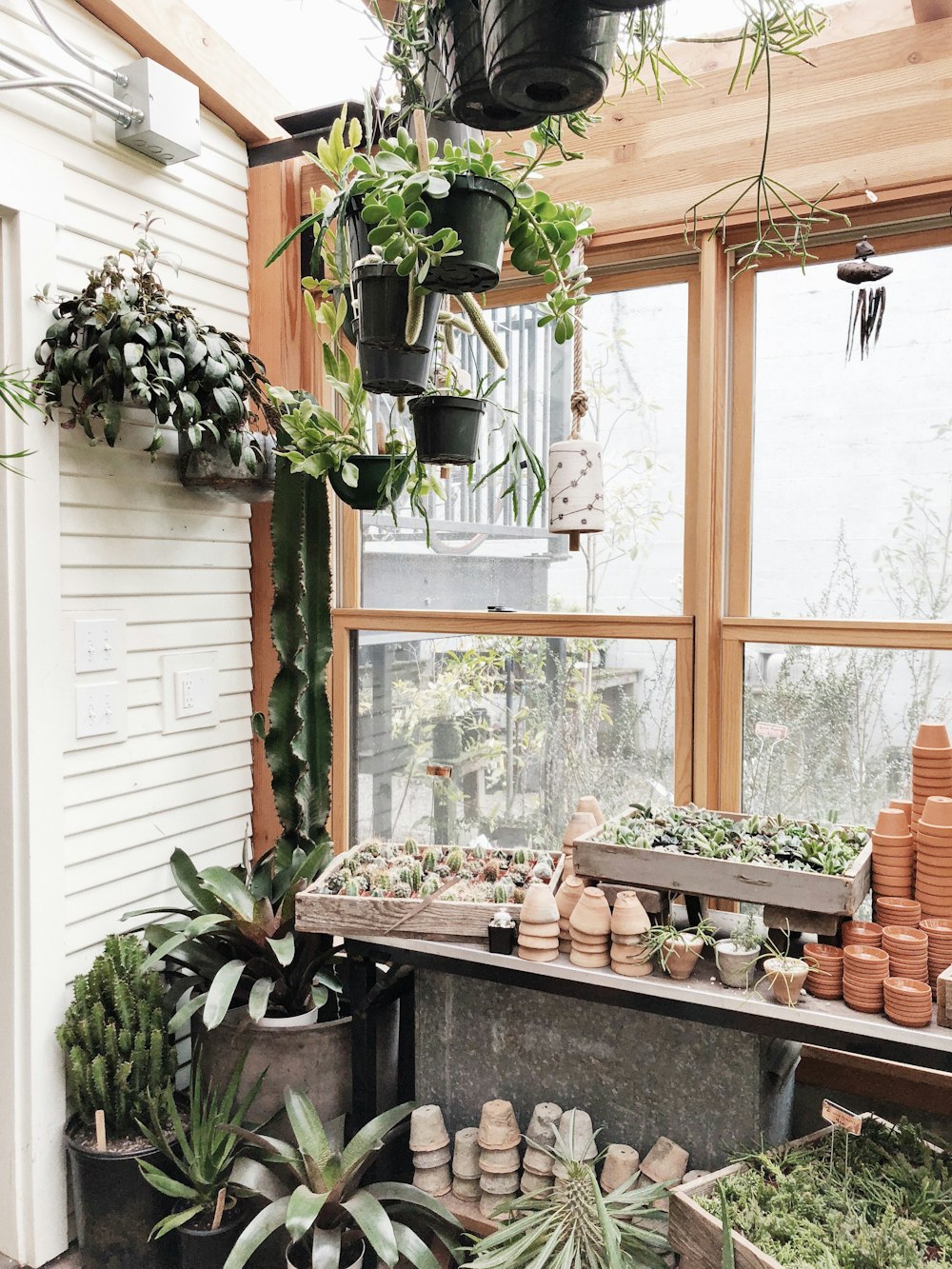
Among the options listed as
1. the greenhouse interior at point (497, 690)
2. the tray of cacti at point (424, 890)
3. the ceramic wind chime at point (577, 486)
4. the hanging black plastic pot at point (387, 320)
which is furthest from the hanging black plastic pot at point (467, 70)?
the tray of cacti at point (424, 890)

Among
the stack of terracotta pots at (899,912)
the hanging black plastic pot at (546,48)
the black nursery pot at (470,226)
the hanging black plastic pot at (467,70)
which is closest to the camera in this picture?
the hanging black plastic pot at (546,48)

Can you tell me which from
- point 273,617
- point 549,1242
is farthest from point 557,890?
point 273,617

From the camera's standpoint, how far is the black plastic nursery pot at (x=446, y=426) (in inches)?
54.7

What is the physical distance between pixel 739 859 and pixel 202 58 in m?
2.32

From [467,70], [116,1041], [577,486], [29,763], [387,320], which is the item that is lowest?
[116,1041]

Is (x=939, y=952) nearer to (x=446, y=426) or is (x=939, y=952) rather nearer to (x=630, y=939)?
(x=630, y=939)

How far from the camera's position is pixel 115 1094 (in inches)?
79.9

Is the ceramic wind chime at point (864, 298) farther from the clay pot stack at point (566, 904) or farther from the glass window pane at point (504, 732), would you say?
the clay pot stack at point (566, 904)

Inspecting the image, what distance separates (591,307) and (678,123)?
0.44 m

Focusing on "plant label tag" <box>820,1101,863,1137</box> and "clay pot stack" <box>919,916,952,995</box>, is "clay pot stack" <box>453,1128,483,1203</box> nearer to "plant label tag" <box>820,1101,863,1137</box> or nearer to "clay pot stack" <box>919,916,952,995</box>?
"plant label tag" <box>820,1101,863,1137</box>

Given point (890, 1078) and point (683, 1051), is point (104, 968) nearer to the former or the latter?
point (683, 1051)

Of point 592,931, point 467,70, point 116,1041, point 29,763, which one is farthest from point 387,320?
point 116,1041

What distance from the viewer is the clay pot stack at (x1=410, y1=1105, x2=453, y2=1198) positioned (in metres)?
1.92

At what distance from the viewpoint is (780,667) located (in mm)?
2121
